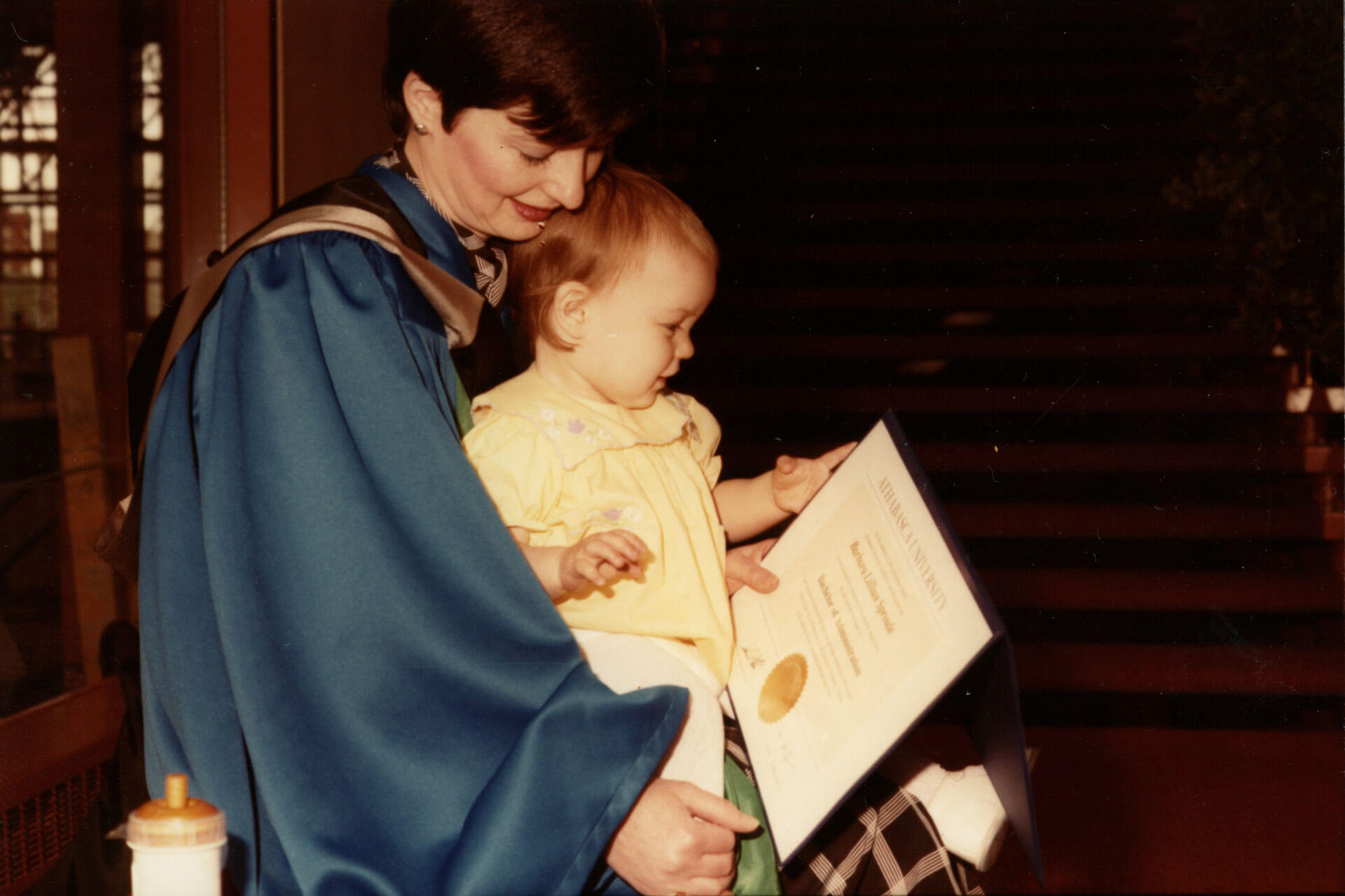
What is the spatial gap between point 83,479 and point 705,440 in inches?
48.6

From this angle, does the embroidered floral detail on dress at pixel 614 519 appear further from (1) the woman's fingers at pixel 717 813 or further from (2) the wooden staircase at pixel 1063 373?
(2) the wooden staircase at pixel 1063 373

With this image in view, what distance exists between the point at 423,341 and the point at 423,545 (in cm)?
25

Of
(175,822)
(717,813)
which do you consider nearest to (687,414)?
(717,813)

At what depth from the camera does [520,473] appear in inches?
50.1

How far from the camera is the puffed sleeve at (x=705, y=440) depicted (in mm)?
1481

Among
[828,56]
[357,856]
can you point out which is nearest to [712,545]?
[357,856]

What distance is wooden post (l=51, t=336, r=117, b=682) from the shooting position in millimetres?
2068

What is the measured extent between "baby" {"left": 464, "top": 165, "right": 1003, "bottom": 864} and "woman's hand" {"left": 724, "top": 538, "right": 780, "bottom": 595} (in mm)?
36

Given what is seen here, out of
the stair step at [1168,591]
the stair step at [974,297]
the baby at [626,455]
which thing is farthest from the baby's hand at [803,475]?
the stair step at [974,297]

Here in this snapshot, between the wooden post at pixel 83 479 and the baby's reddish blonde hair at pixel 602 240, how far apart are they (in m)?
1.10

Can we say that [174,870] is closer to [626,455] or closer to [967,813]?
[626,455]

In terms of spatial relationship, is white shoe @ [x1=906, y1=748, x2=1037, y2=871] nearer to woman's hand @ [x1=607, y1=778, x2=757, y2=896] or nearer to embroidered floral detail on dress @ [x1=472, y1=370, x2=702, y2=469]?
woman's hand @ [x1=607, y1=778, x2=757, y2=896]

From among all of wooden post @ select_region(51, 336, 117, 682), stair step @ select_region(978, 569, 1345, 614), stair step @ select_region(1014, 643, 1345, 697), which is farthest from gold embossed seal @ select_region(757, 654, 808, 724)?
stair step @ select_region(978, 569, 1345, 614)

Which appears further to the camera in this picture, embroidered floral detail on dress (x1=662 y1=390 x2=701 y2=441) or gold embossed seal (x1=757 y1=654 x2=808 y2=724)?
embroidered floral detail on dress (x1=662 y1=390 x2=701 y2=441)
